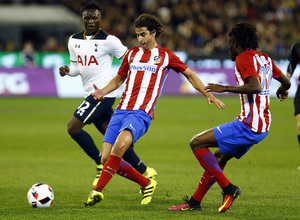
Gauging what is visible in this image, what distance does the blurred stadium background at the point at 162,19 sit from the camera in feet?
88.8

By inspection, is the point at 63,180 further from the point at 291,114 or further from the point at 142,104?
the point at 291,114

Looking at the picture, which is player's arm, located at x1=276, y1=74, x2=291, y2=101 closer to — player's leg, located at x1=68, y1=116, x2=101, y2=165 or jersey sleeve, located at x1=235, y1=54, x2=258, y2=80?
jersey sleeve, located at x1=235, y1=54, x2=258, y2=80

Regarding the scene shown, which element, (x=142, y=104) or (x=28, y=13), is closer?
(x=142, y=104)

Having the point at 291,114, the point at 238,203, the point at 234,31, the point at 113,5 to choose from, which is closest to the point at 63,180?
the point at 238,203

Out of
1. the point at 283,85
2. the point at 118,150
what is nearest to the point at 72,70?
the point at 118,150

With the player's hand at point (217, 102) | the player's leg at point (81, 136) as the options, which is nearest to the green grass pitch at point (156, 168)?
the player's leg at point (81, 136)

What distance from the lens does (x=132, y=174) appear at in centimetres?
727

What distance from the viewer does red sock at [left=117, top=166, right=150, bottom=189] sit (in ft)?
23.6

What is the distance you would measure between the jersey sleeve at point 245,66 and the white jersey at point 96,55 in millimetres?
2511

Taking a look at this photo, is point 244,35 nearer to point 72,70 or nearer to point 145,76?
point 145,76

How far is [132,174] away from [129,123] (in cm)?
76

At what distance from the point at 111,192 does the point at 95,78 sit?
1.63 meters

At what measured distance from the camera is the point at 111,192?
8.13m

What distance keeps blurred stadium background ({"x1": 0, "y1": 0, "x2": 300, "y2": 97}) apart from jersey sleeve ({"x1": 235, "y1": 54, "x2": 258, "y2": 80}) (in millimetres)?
19209
